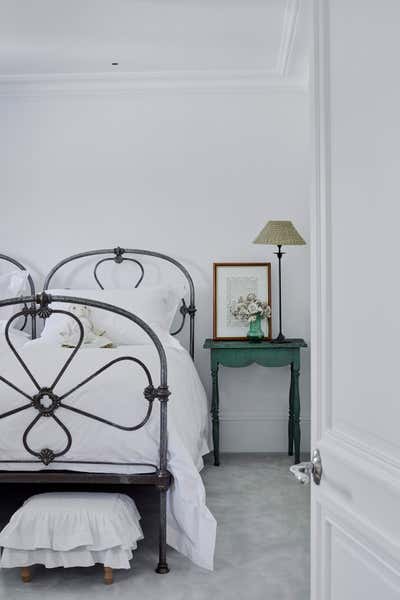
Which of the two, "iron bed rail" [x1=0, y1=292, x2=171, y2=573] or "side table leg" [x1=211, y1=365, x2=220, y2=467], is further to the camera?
"side table leg" [x1=211, y1=365, x2=220, y2=467]

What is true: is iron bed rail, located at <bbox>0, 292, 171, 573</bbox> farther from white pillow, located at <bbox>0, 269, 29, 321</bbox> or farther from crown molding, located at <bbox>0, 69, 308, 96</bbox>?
crown molding, located at <bbox>0, 69, 308, 96</bbox>

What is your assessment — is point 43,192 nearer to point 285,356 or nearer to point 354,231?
point 285,356

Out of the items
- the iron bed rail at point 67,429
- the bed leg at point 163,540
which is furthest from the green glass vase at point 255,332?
the bed leg at point 163,540

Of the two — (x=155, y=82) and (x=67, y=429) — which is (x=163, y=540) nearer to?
(x=67, y=429)

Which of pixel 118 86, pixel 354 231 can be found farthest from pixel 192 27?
pixel 354 231

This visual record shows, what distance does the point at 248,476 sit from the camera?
390 cm

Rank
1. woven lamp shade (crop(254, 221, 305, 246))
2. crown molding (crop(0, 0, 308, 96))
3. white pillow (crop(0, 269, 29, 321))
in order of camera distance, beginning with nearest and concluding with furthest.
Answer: woven lamp shade (crop(254, 221, 305, 246))
white pillow (crop(0, 269, 29, 321))
crown molding (crop(0, 0, 308, 96))

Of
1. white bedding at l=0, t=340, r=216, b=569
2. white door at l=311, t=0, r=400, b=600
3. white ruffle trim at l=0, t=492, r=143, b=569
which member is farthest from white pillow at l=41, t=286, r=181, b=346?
white door at l=311, t=0, r=400, b=600

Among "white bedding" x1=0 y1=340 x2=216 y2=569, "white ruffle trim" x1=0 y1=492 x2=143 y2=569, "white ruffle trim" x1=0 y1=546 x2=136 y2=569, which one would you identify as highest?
"white bedding" x1=0 y1=340 x2=216 y2=569

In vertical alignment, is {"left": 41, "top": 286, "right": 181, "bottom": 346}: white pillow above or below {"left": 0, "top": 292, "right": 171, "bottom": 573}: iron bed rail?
above

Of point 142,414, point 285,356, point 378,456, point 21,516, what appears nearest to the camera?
point 378,456

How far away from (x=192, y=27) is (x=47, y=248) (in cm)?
183

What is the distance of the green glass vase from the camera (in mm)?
4273

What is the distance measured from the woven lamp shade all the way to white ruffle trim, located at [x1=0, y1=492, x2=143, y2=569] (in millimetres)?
2182
